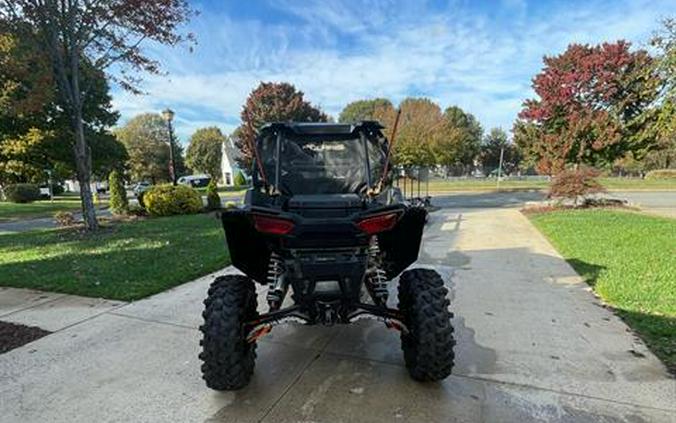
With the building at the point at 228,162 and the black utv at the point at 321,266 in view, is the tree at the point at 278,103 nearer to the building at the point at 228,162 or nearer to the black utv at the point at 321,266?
the building at the point at 228,162

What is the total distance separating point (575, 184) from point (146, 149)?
167 ft

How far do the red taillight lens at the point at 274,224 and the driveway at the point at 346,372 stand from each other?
3.97 ft

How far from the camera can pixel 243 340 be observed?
8.79 feet

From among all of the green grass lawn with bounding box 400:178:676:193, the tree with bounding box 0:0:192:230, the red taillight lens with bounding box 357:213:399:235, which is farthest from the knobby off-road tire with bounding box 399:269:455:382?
the green grass lawn with bounding box 400:178:676:193

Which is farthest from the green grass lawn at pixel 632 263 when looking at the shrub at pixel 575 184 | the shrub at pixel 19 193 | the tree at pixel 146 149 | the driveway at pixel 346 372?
the tree at pixel 146 149

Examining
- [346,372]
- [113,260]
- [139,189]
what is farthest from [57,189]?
[346,372]

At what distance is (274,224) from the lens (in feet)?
8.11

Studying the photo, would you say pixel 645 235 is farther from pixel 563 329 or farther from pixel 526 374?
pixel 526 374

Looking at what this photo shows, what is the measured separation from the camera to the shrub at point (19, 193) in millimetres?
25953

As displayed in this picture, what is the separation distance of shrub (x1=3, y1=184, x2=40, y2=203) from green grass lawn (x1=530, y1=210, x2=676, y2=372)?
3083 centimetres

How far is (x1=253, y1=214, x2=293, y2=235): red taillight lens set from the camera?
2465 mm

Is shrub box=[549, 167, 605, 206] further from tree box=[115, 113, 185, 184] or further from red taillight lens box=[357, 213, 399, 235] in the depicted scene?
tree box=[115, 113, 185, 184]

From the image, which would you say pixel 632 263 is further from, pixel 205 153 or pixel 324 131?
pixel 205 153

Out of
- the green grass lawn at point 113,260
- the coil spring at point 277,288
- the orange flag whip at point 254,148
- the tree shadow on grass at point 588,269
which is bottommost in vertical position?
the tree shadow on grass at point 588,269
